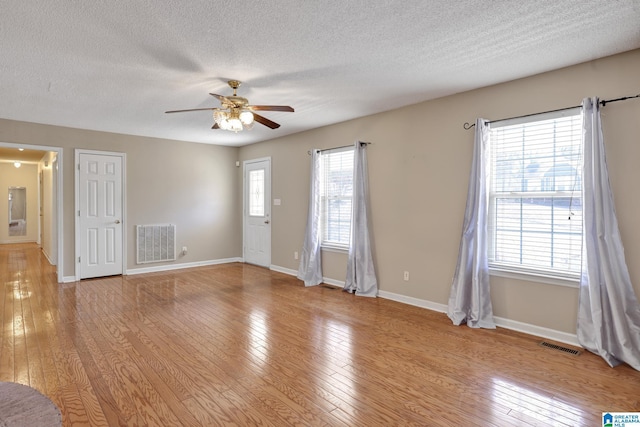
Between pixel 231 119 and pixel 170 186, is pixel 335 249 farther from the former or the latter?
pixel 170 186

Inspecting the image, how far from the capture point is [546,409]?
216 cm

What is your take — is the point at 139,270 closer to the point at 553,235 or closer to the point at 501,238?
the point at 501,238

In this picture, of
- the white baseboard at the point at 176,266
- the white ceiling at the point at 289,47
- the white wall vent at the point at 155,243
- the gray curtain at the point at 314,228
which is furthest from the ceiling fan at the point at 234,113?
the white baseboard at the point at 176,266

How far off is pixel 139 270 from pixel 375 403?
5.48 meters

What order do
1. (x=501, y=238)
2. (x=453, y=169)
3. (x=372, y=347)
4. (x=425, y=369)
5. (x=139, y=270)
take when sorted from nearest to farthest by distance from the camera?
(x=425, y=369) < (x=372, y=347) < (x=501, y=238) < (x=453, y=169) < (x=139, y=270)

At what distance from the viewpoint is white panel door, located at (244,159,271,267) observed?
6801mm

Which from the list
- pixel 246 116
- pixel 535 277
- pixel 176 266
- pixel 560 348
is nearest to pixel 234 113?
pixel 246 116

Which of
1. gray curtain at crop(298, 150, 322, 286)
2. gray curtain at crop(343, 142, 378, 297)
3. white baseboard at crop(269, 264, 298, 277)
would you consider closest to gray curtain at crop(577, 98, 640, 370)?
gray curtain at crop(343, 142, 378, 297)

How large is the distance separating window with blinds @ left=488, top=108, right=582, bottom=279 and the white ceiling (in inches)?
21.8

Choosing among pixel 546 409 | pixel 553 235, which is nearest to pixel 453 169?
pixel 553 235

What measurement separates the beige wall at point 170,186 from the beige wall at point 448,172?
222cm

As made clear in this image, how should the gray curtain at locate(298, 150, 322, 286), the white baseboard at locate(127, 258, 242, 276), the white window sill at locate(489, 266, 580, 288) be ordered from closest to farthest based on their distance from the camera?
1. the white window sill at locate(489, 266, 580, 288)
2. the gray curtain at locate(298, 150, 322, 286)
3. the white baseboard at locate(127, 258, 242, 276)

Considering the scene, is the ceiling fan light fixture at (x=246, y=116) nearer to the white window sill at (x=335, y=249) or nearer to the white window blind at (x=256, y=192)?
the white window sill at (x=335, y=249)

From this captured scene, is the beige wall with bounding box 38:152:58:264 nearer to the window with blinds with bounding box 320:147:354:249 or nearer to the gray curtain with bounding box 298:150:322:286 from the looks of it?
the gray curtain with bounding box 298:150:322:286
